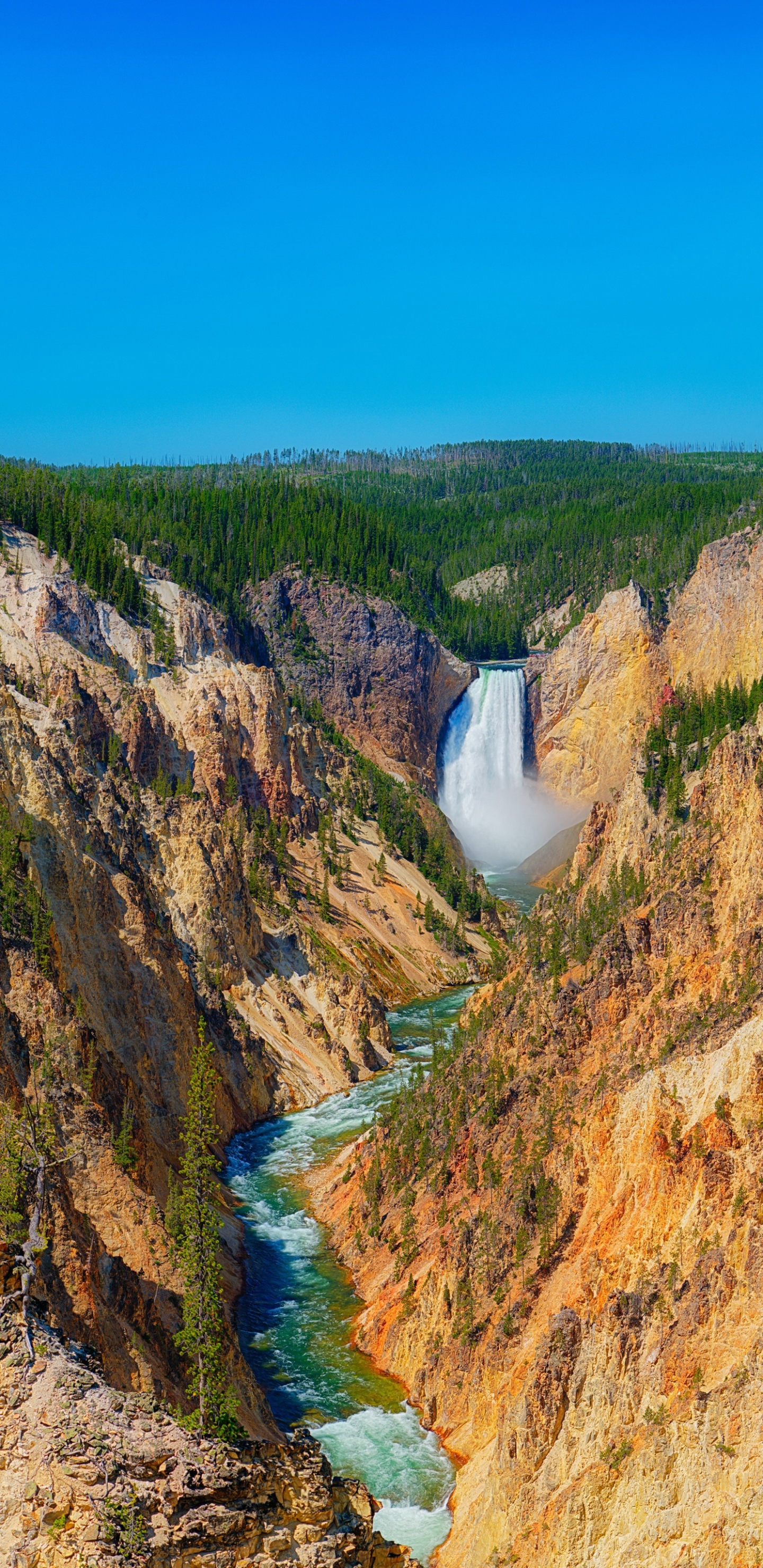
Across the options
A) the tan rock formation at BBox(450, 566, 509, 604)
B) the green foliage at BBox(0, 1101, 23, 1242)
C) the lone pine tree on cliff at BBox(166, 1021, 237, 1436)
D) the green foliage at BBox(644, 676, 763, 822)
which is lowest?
the lone pine tree on cliff at BBox(166, 1021, 237, 1436)

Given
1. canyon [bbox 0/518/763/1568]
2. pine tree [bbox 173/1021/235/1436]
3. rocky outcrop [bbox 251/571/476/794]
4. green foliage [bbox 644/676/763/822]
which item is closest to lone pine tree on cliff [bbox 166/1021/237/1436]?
pine tree [bbox 173/1021/235/1436]

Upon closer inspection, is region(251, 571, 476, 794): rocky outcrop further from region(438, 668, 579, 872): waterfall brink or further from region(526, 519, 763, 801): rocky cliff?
region(526, 519, 763, 801): rocky cliff

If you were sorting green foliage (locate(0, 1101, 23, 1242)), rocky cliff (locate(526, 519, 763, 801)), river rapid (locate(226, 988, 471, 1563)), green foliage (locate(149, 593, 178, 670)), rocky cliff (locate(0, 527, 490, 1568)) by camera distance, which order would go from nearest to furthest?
green foliage (locate(0, 1101, 23, 1242))
river rapid (locate(226, 988, 471, 1563))
rocky cliff (locate(0, 527, 490, 1568))
green foliage (locate(149, 593, 178, 670))
rocky cliff (locate(526, 519, 763, 801))

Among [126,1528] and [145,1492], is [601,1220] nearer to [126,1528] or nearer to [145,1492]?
[145,1492]

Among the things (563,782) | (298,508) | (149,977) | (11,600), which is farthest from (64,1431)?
(298,508)

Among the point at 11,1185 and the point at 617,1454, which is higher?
the point at 11,1185

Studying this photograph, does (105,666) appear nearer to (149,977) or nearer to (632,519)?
(149,977)

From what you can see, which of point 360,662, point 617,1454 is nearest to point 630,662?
point 360,662

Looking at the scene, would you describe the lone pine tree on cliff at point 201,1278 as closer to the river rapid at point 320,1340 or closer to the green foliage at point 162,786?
the river rapid at point 320,1340
